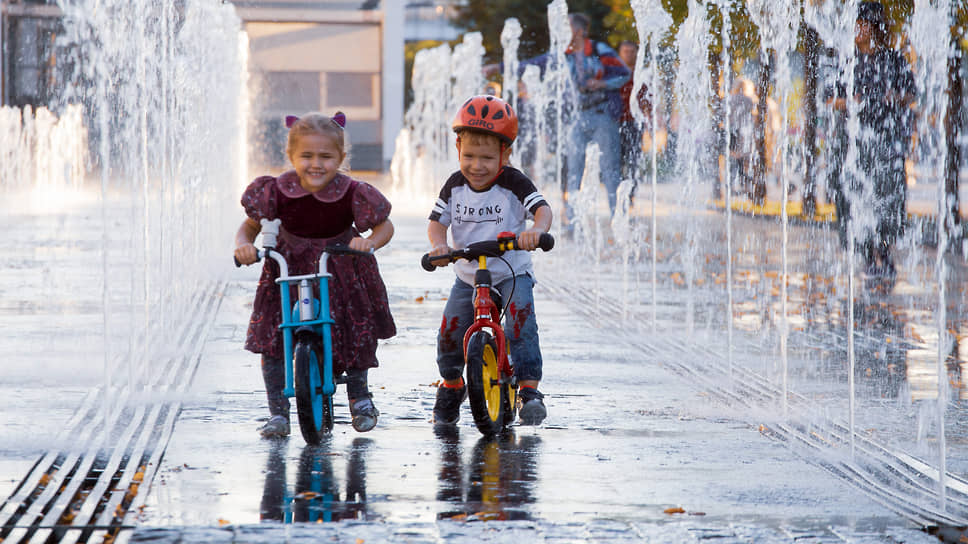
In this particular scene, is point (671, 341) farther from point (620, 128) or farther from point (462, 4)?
point (462, 4)

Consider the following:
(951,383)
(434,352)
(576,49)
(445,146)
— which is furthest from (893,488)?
(445,146)

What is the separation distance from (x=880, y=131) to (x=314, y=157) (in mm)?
8784

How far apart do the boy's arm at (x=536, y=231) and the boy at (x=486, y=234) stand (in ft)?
0.16

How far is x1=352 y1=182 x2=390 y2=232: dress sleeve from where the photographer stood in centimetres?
600

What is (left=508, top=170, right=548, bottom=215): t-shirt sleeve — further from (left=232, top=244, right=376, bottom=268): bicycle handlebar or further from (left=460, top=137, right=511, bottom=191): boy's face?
(left=232, top=244, right=376, bottom=268): bicycle handlebar

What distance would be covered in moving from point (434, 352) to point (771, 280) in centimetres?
587

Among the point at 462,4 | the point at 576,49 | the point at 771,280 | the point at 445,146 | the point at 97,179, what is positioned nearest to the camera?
the point at 771,280

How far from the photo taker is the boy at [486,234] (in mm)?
6141

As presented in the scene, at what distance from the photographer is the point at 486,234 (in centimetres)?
620

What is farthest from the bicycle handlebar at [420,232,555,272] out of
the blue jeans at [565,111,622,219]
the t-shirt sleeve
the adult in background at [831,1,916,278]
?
the blue jeans at [565,111,622,219]

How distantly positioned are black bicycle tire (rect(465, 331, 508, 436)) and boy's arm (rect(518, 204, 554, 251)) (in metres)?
0.42

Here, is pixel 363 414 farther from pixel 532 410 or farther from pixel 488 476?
pixel 488 476

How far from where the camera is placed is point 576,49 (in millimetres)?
17812

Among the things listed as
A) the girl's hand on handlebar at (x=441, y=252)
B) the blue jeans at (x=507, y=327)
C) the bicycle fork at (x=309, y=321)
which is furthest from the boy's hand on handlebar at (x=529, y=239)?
the bicycle fork at (x=309, y=321)
